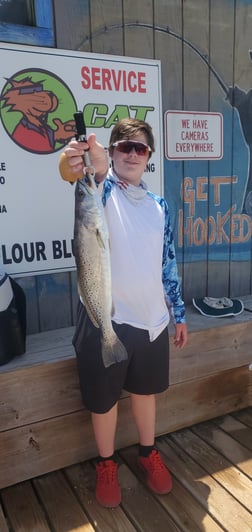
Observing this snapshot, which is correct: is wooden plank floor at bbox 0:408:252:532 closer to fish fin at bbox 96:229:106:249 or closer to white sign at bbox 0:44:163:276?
white sign at bbox 0:44:163:276

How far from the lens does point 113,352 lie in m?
1.77

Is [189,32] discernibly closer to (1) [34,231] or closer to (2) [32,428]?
(1) [34,231]

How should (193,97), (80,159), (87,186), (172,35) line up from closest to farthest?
1. (87,186)
2. (80,159)
3. (172,35)
4. (193,97)

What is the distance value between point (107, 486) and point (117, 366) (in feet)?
1.99

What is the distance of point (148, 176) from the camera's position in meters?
2.82

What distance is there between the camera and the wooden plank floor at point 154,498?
201cm

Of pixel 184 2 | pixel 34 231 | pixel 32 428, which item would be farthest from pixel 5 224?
pixel 184 2

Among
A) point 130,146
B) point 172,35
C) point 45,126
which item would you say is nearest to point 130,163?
point 130,146

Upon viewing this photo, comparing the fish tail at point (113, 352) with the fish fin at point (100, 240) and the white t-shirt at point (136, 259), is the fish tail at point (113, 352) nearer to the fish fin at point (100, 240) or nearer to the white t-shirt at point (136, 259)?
the white t-shirt at point (136, 259)

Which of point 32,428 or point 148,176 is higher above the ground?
point 148,176

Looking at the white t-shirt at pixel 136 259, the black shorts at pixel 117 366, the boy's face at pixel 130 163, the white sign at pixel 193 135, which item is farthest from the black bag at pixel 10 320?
the white sign at pixel 193 135

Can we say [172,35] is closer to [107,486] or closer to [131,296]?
[131,296]

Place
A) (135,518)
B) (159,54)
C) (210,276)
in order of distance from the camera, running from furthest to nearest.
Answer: (210,276) < (159,54) < (135,518)

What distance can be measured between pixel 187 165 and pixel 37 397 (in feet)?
5.61
